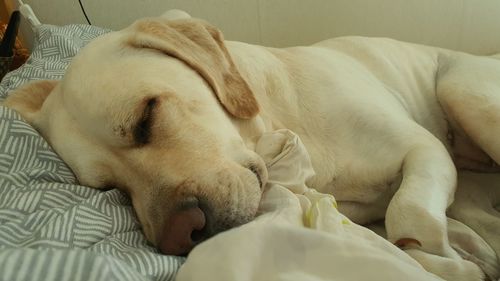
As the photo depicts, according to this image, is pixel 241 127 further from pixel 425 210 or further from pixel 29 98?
pixel 29 98

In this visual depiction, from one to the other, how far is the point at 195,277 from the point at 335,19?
2334mm

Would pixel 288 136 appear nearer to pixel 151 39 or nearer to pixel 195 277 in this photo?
pixel 151 39

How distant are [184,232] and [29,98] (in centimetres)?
88

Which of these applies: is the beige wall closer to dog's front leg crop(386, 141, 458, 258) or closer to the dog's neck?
the dog's neck

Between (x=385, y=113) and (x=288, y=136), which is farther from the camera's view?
(x=385, y=113)

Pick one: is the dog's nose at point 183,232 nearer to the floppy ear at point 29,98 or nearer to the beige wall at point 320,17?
the floppy ear at point 29,98

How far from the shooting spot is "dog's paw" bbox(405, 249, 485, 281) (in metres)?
0.95

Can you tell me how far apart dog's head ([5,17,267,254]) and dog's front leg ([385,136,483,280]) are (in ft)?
1.13

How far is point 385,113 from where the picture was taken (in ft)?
4.52

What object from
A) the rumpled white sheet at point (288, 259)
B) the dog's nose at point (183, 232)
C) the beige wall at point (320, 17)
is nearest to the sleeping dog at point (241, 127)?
the dog's nose at point (183, 232)

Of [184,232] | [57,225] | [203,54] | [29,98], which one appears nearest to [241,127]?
[203,54]

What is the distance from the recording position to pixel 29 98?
1441mm

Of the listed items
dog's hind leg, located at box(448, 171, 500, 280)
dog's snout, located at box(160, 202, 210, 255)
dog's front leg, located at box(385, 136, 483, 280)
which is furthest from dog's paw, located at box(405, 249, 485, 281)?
dog's snout, located at box(160, 202, 210, 255)

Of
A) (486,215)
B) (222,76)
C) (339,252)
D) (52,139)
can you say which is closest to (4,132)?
(52,139)
